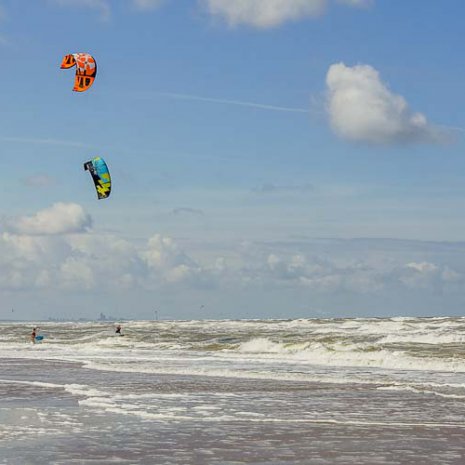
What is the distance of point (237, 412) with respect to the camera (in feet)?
52.5

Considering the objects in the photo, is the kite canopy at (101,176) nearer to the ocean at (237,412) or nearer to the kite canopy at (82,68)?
the kite canopy at (82,68)

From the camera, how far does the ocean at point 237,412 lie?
1141cm

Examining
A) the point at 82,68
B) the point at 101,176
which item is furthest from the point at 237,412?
the point at 82,68

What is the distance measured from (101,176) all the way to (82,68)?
17.2ft

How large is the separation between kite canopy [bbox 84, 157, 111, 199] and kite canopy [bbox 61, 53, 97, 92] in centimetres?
356

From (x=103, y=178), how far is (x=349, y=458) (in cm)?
2956

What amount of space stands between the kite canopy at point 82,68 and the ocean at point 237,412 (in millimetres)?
14755

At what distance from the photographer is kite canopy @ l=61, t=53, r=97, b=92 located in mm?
39375

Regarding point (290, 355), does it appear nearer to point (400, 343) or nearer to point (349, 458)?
point (400, 343)

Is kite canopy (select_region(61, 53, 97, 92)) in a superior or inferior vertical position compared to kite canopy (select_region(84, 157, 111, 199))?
superior

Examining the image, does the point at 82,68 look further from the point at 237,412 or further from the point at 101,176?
the point at 237,412

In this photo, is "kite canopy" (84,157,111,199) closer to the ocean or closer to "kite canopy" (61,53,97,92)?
"kite canopy" (61,53,97,92)

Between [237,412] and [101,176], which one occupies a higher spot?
[101,176]

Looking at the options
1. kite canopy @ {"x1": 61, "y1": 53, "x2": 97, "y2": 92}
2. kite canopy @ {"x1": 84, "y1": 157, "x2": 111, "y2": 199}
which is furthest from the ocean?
kite canopy @ {"x1": 61, "y1": 53, "x2": 97, "y2": 92}
